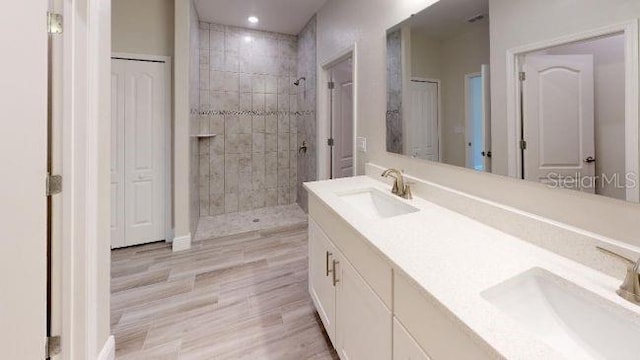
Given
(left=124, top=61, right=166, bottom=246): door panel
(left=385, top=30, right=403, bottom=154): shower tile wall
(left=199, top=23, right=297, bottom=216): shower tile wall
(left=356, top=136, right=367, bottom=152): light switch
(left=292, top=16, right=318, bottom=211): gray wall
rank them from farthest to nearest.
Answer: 1. (left=199, top=23, right=297, bottom=216): shower tile wall
2. (left=292, top=16, right=318, bottom=211): gray wall
3. (left=124, top=61, right=166, bottom=246): door panel
4. (left=356, top=136, right=367, bottom=152): light switch
5. (left=385, top=30, right=403, bottom=154): shower tile wall

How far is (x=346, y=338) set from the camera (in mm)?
1331

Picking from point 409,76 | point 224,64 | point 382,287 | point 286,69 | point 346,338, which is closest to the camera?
point 382,287

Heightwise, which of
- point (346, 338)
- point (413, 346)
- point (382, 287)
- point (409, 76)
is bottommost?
point (346, 338)

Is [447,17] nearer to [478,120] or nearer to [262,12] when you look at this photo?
[478,120]

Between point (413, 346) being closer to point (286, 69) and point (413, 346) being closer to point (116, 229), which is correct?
point (116, 229)

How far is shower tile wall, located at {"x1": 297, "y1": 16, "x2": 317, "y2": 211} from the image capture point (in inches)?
150

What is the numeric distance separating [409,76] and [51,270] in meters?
2.04

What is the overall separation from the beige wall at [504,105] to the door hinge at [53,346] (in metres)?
1.90

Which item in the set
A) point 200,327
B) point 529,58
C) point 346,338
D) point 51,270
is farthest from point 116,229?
point 529,58

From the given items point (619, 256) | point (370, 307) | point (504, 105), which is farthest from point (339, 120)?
point (619, 256)

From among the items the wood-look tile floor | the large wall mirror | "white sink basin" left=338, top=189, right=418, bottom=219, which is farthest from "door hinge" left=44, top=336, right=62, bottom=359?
the large wall mirror

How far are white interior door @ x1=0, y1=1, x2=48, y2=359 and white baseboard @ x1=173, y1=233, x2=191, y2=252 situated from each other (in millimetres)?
2001

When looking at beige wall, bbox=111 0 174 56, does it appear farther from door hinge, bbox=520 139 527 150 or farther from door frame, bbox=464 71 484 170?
door hinge, bbox=520 139 527 150

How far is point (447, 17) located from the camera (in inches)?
59.9
